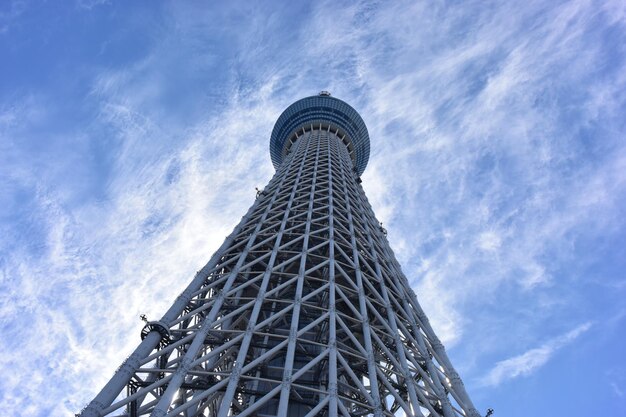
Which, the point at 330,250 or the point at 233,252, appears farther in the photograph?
the point at 233,252

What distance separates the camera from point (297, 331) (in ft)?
57.1

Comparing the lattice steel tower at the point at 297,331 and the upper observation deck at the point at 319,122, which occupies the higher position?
the upper observation deck at the point at 319,122

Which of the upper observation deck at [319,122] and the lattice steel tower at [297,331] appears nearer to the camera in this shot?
the lattice steel tower at [297,331]

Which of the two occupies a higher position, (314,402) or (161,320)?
(161,320)

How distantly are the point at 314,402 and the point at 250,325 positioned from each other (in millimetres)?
3894

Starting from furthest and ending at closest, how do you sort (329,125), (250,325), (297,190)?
(329,125)
(297,190)
(250,325)

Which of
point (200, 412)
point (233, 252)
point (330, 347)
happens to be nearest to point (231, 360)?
point (200, 412)

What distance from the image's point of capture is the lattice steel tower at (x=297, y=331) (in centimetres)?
1507

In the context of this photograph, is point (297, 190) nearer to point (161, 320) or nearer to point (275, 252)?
point (275, 252)

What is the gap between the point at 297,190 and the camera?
36.2 metres

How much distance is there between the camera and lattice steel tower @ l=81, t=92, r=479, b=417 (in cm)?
1507

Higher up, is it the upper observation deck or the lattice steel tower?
the upper observation deck

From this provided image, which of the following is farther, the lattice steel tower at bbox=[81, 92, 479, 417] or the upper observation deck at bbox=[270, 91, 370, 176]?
the upper observation deck at bbox=[270, 91, 370, 176]

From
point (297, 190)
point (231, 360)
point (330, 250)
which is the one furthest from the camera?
point (297, 190)
